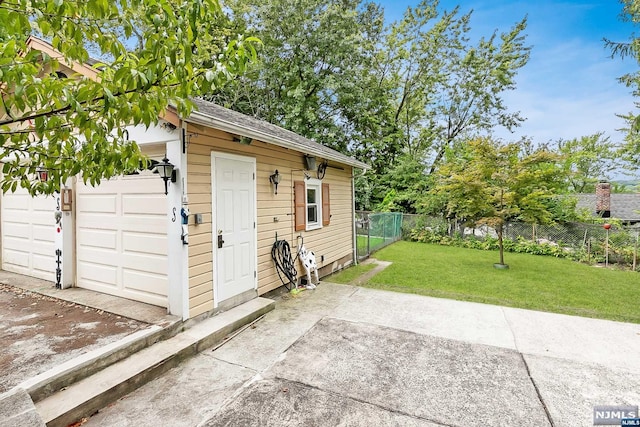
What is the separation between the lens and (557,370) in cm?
313

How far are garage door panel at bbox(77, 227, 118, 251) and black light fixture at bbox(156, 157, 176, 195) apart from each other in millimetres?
1524

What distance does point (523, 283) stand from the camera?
670 cm

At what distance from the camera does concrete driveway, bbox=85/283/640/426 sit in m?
2.46

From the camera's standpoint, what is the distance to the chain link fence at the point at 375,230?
1083 centimetres

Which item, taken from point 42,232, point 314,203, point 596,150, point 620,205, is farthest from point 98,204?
point 596,150

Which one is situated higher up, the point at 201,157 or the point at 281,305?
the point at 201,157

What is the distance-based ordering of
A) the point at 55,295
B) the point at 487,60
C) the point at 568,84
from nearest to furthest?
1. the point at 55,295
2. the point at 568,84
3. the point at 487,60

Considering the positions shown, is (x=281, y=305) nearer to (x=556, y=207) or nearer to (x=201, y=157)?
(x=201, y=157)

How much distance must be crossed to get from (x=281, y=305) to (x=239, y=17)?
601 inches

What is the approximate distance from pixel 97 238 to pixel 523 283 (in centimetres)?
814

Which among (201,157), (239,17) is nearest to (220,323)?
(201,157)

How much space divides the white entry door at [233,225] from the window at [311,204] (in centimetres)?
134

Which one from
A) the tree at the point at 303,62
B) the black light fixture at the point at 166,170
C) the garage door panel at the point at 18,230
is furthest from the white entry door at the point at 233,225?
the tree at the point at 303,62

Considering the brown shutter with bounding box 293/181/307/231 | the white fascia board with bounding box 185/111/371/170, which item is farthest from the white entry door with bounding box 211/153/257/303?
the brown shutter with bounding box 293/181/307/231
